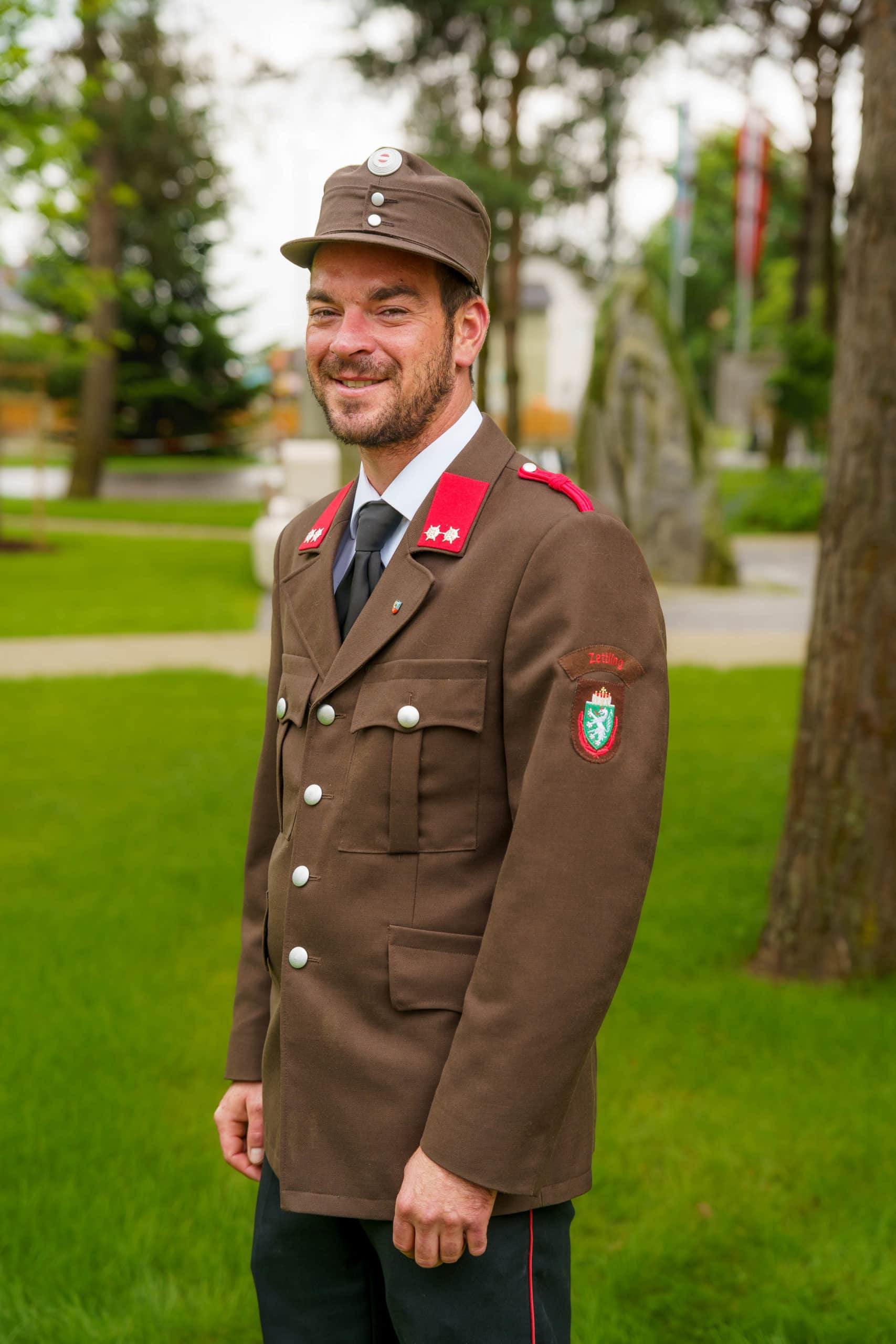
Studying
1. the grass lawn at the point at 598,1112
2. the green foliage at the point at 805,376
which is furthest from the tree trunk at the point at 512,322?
the grass lawn at the point at 598,1112

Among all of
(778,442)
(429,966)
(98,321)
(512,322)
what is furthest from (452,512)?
(98,321)

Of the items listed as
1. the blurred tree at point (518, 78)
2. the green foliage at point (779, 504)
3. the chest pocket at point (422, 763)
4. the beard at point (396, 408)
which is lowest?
the chest pocket at point (422, 763)

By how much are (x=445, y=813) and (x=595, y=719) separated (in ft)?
0.78

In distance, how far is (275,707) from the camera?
209 centimetres

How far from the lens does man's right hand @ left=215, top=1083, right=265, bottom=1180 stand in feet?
6.95

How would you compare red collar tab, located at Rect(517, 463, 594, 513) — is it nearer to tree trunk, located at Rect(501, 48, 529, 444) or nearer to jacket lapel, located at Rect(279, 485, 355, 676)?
jacket lapel, located at Rect(279, 485, 355, 676)

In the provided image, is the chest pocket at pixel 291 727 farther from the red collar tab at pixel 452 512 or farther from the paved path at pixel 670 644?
the paved path at pixel 670 644

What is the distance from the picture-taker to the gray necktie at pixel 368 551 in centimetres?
191

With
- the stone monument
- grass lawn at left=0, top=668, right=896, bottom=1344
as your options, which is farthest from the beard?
the stone monument

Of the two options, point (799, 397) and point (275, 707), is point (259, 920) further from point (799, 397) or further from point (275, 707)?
point (799, 397)

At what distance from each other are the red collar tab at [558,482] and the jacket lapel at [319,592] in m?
0.29

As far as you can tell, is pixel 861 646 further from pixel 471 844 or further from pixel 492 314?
pixel 492 314

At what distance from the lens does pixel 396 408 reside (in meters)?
1.84

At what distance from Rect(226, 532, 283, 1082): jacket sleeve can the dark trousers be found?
0.57ft
